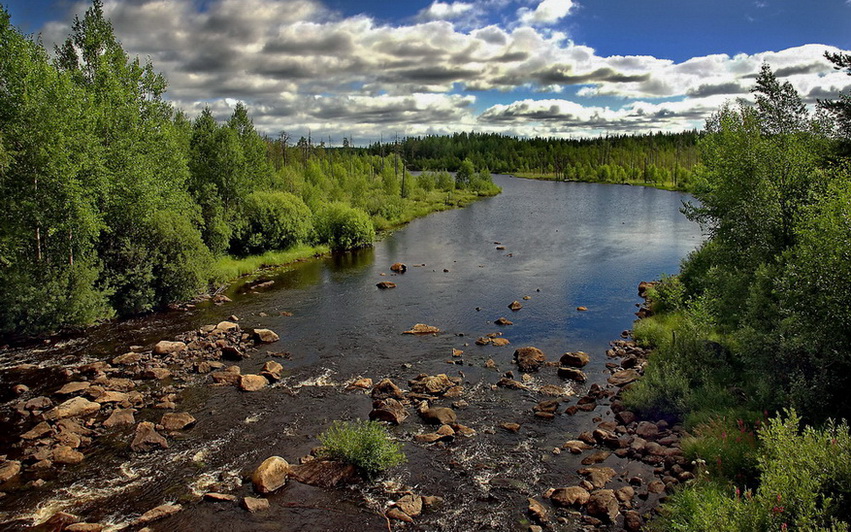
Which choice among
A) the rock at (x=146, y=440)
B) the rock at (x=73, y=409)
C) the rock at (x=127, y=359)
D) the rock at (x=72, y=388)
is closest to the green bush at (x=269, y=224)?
the rock at (x=127, y=359)

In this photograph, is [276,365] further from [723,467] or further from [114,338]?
[723,467]

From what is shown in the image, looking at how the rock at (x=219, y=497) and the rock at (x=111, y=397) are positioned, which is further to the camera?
the rock at (x=111, y=397)

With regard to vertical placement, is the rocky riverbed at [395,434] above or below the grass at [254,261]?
below

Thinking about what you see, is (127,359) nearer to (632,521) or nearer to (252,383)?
(252,383)

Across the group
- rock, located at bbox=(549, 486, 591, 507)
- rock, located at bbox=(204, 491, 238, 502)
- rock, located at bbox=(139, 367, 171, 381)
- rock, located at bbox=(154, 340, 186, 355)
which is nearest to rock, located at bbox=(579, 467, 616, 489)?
rock, located at bbox=(549, 486, 591, 507)

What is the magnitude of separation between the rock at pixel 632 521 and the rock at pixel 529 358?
1193 cm

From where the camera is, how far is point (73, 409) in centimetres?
2192

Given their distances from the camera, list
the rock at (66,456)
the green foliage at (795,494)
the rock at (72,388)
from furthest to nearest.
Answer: the rock at (72,388) → the rock at (66,456) → the green foliage at (795,494)

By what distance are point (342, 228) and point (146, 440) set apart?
45938 millimetres

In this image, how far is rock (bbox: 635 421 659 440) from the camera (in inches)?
794

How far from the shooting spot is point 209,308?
39.0 metres

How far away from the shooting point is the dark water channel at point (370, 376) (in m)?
16.3

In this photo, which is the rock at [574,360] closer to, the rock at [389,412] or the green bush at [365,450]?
the rock at [389,412]

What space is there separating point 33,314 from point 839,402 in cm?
3769
